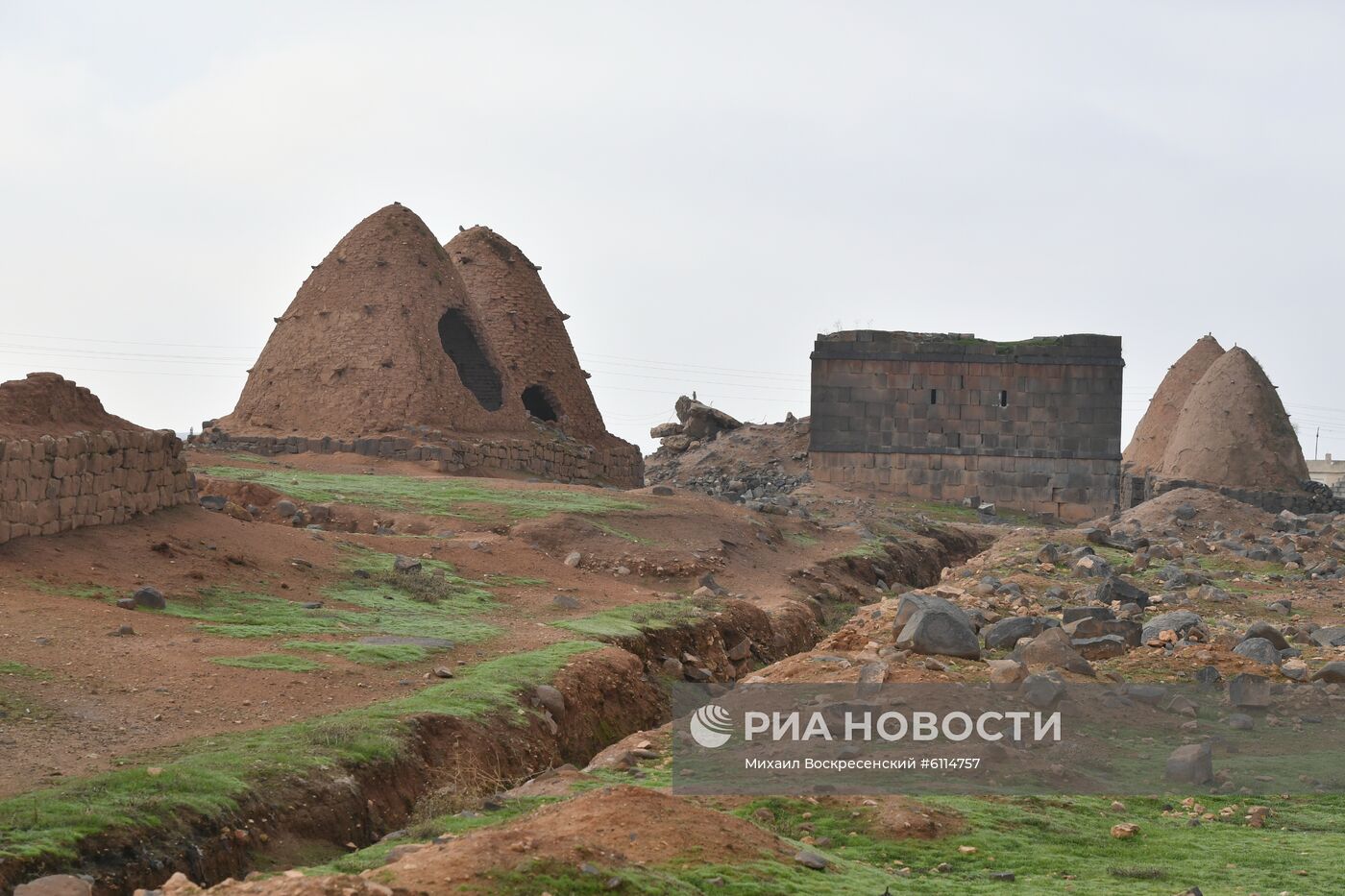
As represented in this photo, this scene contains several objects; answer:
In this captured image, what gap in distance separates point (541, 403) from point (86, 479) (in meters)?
17.5

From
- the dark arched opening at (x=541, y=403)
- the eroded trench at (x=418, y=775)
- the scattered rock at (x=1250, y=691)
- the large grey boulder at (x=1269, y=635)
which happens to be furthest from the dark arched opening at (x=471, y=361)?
the scattered rock at (x=1250, y=691)

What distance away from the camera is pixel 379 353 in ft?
81.0

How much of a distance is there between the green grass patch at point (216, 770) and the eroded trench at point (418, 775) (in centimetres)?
6

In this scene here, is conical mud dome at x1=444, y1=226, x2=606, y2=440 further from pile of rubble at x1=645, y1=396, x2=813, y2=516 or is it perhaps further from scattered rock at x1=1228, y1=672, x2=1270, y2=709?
scattered rock at x1=1228, y1=672, x2=1270, y2=709

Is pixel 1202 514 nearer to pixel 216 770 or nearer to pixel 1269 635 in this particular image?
pixel 1269 635

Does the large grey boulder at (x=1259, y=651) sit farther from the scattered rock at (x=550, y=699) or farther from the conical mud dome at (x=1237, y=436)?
the conical mud dome at (x=1237, y=436)

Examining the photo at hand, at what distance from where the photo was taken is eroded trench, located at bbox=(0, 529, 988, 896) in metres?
6.12

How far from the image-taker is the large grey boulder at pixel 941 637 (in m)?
9.67

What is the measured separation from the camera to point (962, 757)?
7.35m

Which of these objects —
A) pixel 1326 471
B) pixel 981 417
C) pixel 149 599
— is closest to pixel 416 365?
pixel 981 417

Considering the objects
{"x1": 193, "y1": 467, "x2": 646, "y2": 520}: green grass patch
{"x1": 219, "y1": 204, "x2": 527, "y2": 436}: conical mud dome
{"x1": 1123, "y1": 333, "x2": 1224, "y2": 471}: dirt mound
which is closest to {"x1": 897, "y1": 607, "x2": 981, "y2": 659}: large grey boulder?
{"x1": 193, "y1": 467, "x2": 646, "y2": 520}: green grass patch

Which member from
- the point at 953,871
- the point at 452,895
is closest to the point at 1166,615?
the point at 953,871

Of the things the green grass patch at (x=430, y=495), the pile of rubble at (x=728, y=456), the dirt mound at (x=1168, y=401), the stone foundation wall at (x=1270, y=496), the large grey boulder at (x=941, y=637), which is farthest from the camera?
the dirt mound at (x=1168, y=401)

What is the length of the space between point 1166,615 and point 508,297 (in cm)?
2015
